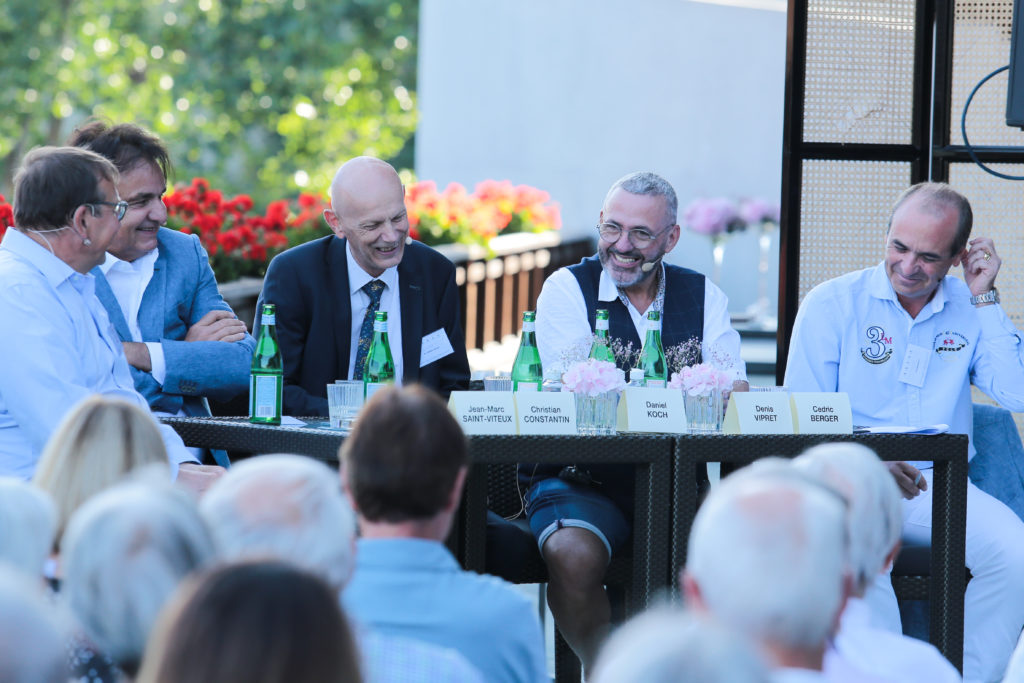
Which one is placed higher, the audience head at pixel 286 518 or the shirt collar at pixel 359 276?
the shirt collar at pixel 359 276

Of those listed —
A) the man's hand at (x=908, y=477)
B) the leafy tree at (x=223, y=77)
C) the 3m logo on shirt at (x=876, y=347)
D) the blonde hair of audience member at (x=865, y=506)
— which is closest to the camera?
the blonde hair of audience member at (x=865, y=506)

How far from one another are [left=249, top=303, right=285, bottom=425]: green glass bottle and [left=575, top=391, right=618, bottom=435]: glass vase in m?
0.73

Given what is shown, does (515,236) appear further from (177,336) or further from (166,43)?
(166,43)

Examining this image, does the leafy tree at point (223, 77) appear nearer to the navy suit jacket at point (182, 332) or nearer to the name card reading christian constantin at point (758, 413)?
the navy suit jacket at point (182, 332)

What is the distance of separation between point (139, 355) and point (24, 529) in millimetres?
2005

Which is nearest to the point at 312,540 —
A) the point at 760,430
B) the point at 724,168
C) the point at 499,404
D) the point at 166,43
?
the point at 499,404

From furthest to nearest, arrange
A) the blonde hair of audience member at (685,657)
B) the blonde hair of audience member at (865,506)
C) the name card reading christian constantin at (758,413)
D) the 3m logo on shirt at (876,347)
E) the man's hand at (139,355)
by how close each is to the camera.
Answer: the 3m logo on shirt at (876,347), the man's hand at (139,355), the name card reading christian constantin at (758,413), the blonde hair of audience member at (865,506), the blonde hair of audience member at (685,657)

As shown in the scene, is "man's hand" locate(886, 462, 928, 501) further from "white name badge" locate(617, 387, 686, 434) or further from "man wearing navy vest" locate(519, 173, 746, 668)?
"white name badge" locate(617, 387, 686, 434)

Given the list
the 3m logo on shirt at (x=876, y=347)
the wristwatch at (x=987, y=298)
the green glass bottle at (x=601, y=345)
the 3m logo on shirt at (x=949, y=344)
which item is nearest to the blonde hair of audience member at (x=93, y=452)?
the green glass bottle at (x=601, y=345)

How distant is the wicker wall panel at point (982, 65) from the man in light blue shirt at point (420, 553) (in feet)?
9.86

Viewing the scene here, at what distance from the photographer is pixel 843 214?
429 centimetres

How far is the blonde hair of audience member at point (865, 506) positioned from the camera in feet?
5.80

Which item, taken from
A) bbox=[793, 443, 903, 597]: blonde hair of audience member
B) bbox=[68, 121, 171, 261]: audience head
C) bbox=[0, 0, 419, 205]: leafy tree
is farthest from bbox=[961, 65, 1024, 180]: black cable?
bbox=[0, 0, 419, 205]: leafy tree

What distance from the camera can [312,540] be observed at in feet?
4.81
